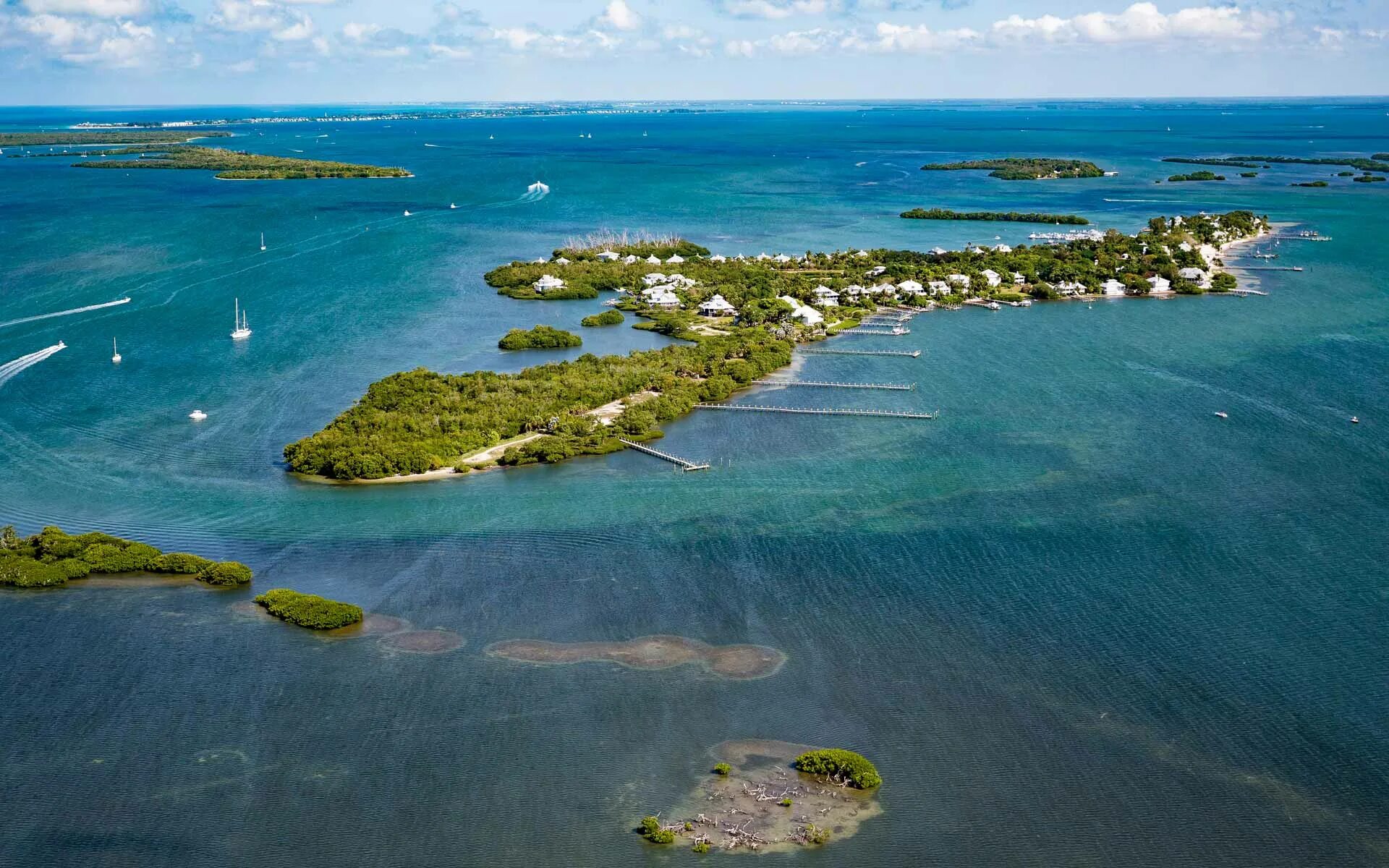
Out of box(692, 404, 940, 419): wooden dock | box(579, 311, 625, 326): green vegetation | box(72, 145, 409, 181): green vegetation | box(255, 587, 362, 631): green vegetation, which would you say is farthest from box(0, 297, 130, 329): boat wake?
box(72, 145, 409, 181): green vegetation

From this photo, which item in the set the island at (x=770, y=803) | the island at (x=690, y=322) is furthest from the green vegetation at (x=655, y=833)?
the island at (x=690, y=322)

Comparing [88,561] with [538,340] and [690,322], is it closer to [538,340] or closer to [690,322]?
[538,340]

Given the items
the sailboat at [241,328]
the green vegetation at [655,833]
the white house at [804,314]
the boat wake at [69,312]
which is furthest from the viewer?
the boat wake at [69,312]

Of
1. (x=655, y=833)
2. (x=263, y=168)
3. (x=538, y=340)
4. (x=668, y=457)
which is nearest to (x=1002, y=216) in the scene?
(x=538, y=340)

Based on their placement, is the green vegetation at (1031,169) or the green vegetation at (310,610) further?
the green vegetation at (1031,169)

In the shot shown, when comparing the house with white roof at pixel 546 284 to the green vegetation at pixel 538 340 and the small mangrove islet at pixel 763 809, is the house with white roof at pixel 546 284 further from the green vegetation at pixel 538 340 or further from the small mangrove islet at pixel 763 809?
the small mangrove islet at pixel 763 809

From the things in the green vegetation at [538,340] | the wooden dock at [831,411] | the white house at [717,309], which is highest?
the white house at [717,309]

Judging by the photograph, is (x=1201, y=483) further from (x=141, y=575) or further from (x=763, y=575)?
(x=141, y=575)
